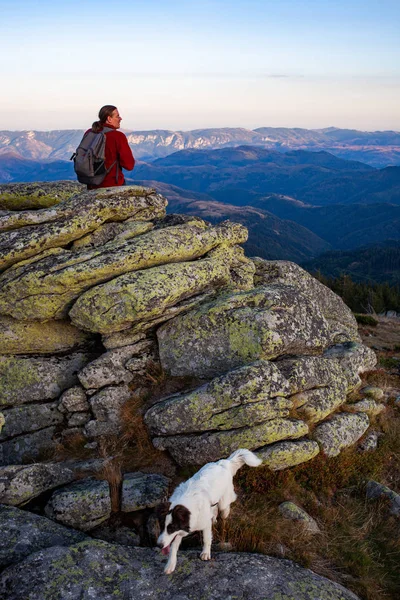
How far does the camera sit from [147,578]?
8398 millimetres

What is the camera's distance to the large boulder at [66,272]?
15141mm

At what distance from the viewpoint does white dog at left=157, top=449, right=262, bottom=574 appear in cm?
828

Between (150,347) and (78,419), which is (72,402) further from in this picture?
(150,347)

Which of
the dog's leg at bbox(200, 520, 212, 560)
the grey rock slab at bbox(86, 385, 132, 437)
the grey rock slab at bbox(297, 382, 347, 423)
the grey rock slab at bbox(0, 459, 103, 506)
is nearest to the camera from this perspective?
the dog's leg at bbox(200, 520, 212, 560)

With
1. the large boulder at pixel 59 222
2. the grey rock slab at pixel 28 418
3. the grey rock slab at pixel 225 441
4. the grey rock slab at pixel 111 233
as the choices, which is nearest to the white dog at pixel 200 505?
the grey rock slab at pixel 225 441

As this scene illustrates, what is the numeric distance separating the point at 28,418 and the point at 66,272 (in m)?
5.45

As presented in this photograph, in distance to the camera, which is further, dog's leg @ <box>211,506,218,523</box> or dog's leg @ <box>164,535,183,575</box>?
dog's leg @ <box>211,506,218,523</box>

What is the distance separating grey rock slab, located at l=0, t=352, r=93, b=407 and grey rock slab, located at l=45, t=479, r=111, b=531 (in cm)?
540

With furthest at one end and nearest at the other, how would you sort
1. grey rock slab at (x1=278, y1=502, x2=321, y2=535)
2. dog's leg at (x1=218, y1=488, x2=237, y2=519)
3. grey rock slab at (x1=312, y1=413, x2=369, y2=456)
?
grey rock slab at (x1=312, y1=413, x2=369, y2=456) < grey rock slab at (x1=278, y1=502, x2=321, y2=535) < dog's leg at (x1=218, y1=488, x2=237, y2=519)

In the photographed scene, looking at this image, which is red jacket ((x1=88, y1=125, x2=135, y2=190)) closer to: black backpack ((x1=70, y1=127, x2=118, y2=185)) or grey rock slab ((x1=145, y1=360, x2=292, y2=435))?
black backpack ((x1=70, y1=127, x2=118, y2=185))

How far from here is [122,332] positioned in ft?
52.1

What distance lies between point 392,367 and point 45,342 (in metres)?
19.0

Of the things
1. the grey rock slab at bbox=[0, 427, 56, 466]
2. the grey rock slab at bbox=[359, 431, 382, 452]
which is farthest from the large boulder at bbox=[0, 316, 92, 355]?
the grey rock slab at bbox=[359, 431, 382, 452]

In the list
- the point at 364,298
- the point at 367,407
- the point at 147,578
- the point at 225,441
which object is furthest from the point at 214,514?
the point at 364,298
